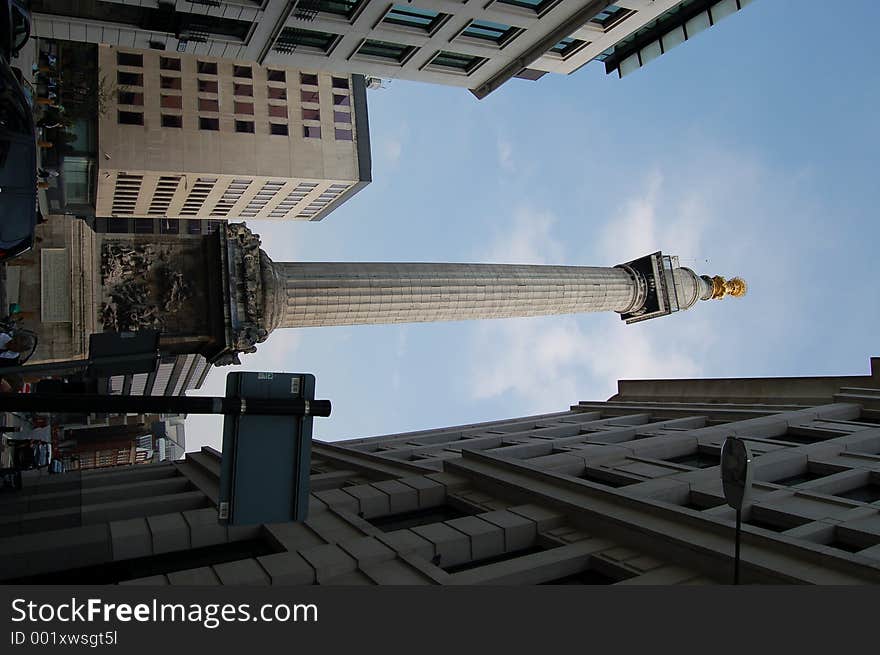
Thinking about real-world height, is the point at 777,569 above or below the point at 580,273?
below

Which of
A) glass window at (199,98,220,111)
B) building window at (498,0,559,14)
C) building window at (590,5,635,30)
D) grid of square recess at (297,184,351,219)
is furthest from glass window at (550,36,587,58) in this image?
glass window at (199,98,220,111)

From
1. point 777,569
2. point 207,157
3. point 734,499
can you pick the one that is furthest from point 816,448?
point 207,157

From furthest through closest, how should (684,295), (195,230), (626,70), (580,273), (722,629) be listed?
(195,230) < (684,295) < (580,273) < (626,70) < (722,629)

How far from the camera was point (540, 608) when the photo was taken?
8.95 metres

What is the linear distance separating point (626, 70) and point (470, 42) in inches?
522

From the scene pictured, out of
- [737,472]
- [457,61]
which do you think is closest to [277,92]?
[457,61]

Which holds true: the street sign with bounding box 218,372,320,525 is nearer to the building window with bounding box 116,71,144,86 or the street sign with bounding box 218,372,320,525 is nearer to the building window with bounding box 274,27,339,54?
the building window with bounding box 274,27,339,54

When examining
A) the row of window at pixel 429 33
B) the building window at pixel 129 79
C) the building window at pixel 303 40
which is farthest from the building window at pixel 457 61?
the building window at pixel 129 79

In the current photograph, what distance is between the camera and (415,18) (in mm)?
30578

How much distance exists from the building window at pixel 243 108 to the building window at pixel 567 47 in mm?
35705

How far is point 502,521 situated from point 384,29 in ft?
72.6

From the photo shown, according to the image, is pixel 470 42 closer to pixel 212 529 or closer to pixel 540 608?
pixel 212 529

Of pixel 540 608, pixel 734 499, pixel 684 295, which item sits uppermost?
pixel 684 295

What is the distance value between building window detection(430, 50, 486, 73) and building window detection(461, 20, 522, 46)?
76.7 inches
